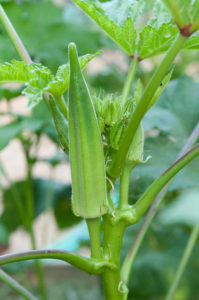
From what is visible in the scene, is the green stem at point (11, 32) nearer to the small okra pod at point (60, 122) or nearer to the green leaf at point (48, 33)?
the small okra pod at point (60, 122)

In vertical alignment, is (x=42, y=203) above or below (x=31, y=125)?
below

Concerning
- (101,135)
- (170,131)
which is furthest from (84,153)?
(170,131)

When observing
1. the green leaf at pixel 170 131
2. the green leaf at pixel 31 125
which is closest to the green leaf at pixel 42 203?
the green leaf at pixel 31 125

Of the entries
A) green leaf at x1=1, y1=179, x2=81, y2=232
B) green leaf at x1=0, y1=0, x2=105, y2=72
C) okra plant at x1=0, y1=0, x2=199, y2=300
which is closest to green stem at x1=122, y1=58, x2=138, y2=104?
okra plant at x1=0, y1=0, x2=199, y2=300

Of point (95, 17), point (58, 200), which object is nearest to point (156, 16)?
point (95, 17)

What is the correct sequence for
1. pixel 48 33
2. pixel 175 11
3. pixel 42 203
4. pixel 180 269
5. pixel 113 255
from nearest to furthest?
pixel 175 11 < pixel 113 255 < pixel 180 269 < pixel 48 33 < pixel 42 203

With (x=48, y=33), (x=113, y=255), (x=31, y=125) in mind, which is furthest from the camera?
(x=48, y=33)

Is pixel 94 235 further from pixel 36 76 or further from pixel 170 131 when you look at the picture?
pixel 170 131

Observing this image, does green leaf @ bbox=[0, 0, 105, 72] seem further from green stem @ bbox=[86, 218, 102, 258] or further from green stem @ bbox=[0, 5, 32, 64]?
green stem @ bbox=[86, 218, 102, 258]
